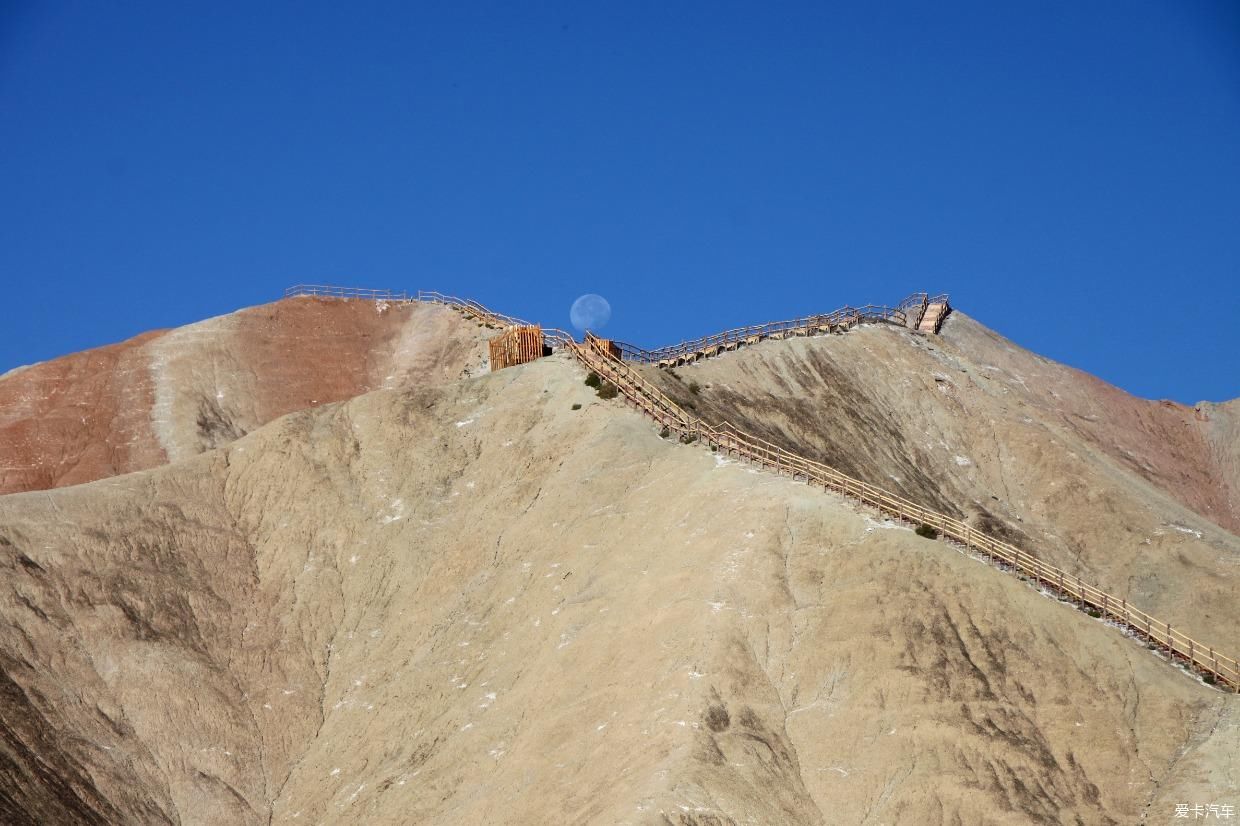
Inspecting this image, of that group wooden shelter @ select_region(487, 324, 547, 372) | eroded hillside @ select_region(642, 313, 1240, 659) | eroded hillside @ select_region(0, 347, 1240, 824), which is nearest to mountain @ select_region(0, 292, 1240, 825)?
eroded hillside @ select_region(0, 347, 1240, 824)

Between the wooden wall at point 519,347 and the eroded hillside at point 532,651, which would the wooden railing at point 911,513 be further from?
the wooden wall at point 519,347

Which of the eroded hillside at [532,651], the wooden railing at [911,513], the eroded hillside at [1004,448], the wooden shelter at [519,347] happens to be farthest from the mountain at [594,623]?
the wooden shelter at [519,347]

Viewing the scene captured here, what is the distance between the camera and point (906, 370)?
105875mm

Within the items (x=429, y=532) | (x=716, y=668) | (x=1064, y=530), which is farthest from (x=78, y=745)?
(x=1064, y=530)

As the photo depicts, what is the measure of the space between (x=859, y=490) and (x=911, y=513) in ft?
8.71

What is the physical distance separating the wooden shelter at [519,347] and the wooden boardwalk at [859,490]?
0.66 meters

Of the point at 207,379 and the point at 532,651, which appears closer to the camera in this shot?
the point at 532,651

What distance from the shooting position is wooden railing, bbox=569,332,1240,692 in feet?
208

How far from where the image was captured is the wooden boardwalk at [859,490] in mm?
63625

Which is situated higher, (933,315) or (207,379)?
(933,315)

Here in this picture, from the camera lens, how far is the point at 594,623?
6494 centimetres

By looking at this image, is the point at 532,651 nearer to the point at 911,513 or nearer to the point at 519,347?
the point at 911,513

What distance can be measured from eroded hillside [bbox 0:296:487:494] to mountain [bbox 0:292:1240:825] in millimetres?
1103

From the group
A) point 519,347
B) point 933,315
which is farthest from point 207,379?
point 933,315
